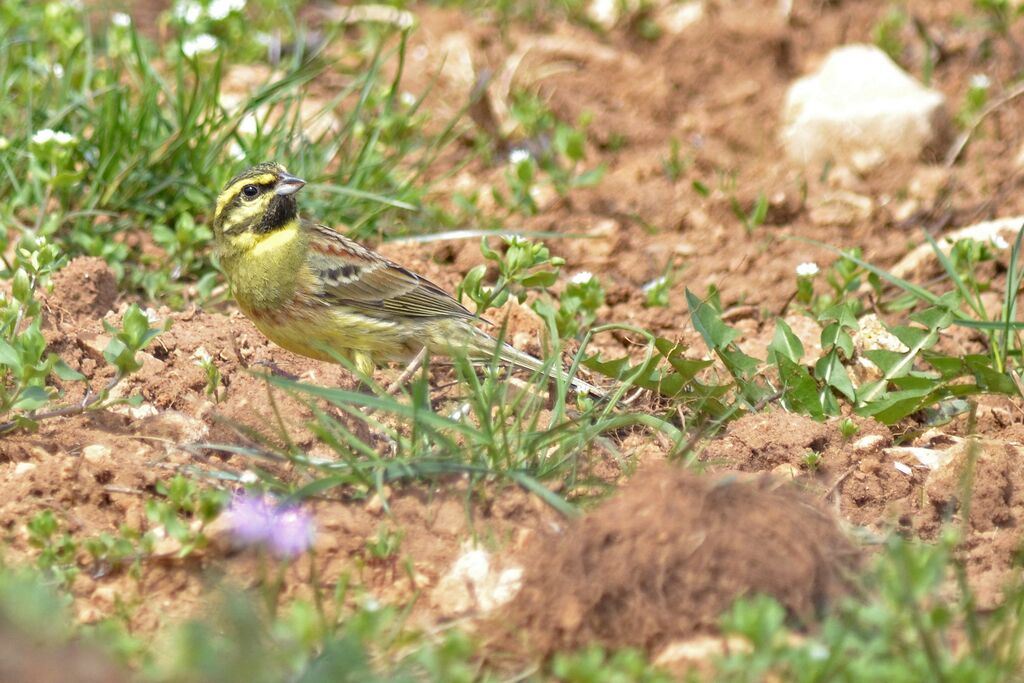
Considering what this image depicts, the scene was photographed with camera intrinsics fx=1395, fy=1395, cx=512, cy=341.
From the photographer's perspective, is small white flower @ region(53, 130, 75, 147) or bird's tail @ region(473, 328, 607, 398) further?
small white flower @ region(53, 130, 75, 147)

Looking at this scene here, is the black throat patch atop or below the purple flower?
below

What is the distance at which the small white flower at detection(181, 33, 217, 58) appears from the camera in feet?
21.8

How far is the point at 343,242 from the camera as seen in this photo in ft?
19.1

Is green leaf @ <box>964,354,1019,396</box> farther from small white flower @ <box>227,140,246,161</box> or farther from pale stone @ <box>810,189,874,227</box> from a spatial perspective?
small white flower @ <box>227,140,246,161</box>

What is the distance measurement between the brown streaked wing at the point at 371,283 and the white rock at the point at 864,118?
2.69m

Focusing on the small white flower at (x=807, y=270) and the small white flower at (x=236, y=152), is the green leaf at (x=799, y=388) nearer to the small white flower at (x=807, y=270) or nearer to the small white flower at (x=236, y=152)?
the small white flower at (x=807, y=270)

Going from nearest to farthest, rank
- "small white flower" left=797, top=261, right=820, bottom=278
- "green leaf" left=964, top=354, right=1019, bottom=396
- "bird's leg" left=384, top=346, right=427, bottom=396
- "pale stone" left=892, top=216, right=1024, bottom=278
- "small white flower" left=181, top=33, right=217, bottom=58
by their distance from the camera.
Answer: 1. "green leaf" left=964, top=354, right=1019, bottom=396
2. "bird's leg" left=384, top=346, right=427, bottom=396
3. "small white flower" left=797, top=261, right=820, bottom=278
4. "pale stone" left=892, top=216, right=1024, bottom=278
5. "small white flower" left=181, top=33, right=217, bottom=58

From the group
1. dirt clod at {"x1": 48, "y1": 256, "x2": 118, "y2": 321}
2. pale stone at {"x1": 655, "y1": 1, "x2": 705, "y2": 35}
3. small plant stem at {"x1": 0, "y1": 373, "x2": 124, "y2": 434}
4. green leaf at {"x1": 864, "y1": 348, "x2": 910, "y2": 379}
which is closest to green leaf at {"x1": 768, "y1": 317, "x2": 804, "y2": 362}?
green leaf at {"x1": 864, "y1": 348, "x2": 910, "y2": 379}

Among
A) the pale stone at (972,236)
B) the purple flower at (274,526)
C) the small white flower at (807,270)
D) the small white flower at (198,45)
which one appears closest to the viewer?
the purple flower at (274,526)

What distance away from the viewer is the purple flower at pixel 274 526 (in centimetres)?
363

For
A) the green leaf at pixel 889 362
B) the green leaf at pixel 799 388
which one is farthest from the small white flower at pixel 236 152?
the green leaf at pixel 889 362

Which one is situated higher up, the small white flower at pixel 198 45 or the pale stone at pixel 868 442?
the small white flower at pixel 198 45

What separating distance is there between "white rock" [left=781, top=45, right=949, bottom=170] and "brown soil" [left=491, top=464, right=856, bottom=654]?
177 inches

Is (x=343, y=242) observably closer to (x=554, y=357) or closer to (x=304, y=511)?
(x=554, y=357)
